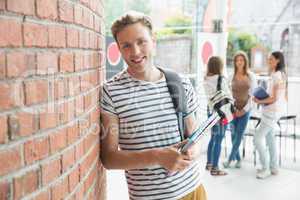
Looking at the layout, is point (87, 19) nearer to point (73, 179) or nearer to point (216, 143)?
point (73, 179)

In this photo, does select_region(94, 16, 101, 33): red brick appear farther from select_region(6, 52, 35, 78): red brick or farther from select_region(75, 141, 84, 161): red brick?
select_region(6, 52, 35, 78): red brick

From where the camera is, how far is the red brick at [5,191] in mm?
794

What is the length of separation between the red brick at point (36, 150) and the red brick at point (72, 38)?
0.33m

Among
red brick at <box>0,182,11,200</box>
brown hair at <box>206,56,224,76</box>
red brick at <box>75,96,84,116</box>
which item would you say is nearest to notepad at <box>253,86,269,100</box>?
brown hair at <box>206,56,224,76</box>

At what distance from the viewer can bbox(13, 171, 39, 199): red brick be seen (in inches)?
33.3

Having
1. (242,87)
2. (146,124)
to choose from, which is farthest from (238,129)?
(146,124)

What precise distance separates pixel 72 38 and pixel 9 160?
0.48 meters

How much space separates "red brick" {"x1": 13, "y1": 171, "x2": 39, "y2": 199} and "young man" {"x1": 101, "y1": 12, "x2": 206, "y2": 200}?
1.96 feet

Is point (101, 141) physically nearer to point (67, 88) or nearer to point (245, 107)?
point (67, 88)

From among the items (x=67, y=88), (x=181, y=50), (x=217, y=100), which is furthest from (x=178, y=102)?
(x=181, y=50)

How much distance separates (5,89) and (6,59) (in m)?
0.07

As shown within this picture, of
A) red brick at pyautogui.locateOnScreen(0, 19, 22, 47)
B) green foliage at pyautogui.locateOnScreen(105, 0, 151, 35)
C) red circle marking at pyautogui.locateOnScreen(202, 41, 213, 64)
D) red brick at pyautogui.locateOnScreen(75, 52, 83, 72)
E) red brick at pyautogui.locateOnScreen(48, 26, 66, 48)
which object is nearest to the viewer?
red brick at pyautogui.locateOnScreen(0, 19, 22, 47)

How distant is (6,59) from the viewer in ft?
2.62

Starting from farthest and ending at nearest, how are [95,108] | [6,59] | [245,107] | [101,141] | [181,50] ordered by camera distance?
[181,50], [245,107], [101,141], [95,108], [6,59]
